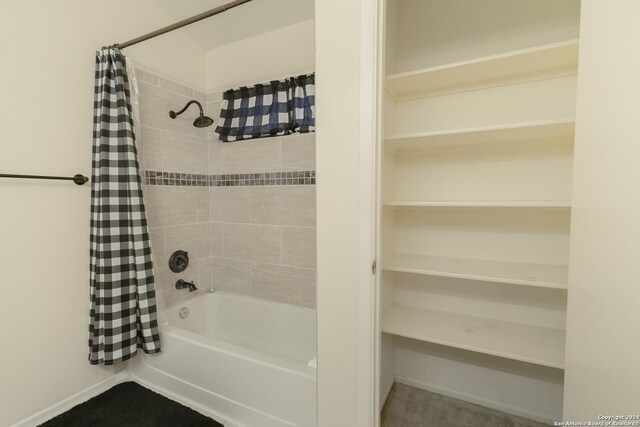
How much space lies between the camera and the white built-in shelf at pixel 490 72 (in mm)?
1249

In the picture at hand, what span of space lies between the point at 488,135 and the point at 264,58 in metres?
1.54

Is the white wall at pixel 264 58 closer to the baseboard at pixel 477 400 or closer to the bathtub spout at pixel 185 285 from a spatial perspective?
the bathtub spout at pixel 185 285

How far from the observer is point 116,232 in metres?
1.53

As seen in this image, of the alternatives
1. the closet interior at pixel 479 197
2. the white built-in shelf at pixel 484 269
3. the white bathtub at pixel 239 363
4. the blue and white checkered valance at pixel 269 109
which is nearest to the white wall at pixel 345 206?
the white bathtub at pixel 239 363

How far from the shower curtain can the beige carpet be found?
1376 millimetres

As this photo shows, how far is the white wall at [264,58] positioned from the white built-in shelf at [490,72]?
68 centimetres

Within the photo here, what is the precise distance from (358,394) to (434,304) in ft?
2.92

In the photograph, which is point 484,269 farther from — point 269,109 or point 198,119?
point 198,119

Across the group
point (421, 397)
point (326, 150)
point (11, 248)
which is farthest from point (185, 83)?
point (421, 397)

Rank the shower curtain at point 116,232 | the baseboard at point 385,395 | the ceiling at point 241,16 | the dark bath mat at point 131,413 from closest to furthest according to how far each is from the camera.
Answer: the dark bath mat at point 131,413 < the shower curtain at point 116,232 < the baseboard at point 385,395 < the ceiling at point 241,16

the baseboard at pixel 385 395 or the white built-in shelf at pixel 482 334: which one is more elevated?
the white built-in shelf at pixel 482 334

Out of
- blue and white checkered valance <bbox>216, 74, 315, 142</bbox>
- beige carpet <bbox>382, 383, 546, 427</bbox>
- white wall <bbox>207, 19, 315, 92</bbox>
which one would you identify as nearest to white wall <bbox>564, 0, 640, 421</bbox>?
beige carpet <bbox>382, 383, 546, 427</bbox>

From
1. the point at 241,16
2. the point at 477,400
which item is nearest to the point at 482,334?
the point at 477,400

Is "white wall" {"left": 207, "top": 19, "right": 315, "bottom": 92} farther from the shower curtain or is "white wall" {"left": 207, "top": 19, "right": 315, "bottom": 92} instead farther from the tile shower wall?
the shower curtain
